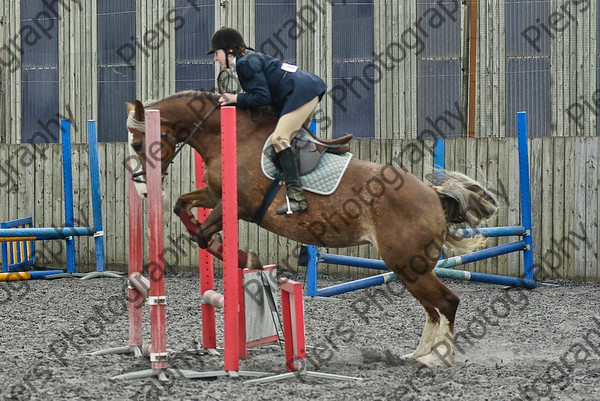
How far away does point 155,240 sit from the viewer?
16.5ft

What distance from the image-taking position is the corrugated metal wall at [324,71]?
1111 centimetres

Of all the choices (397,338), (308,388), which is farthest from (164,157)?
(397,338)

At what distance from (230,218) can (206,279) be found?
1076mm

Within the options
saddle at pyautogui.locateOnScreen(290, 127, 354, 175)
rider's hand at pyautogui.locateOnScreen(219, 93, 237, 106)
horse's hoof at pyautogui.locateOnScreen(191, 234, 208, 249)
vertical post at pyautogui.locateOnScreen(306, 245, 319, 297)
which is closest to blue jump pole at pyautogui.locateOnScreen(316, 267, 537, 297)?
vertical post at pyautogui.locateOnScreen(306, 245, 319, 297)

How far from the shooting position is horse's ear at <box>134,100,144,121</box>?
17.3ft

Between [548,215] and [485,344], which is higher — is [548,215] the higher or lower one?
the higher one

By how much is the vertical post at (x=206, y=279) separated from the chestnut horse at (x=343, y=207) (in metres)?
0.24

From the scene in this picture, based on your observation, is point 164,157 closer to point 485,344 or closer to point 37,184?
point 485,344

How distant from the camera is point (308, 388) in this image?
4879mm

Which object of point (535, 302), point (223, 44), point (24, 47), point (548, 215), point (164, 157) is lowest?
point (535, 302)

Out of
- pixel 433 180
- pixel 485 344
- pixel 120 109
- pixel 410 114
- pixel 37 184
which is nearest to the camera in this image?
pixel 433 180

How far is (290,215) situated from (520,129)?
180 inches

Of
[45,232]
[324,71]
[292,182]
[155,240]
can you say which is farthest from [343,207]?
[324,71]

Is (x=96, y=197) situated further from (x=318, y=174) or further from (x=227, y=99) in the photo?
(x=318, y=174)
